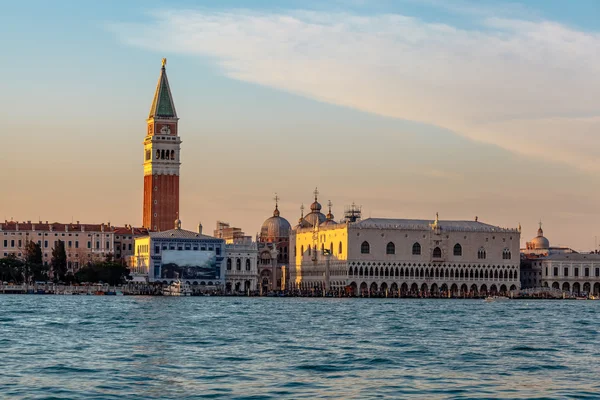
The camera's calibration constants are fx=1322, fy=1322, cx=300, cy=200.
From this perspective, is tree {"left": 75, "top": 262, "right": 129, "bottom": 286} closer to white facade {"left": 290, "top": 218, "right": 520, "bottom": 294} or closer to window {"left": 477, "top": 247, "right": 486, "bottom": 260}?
white facade {"left": 290, "top": 218, "right": 520, "bottom": 294}

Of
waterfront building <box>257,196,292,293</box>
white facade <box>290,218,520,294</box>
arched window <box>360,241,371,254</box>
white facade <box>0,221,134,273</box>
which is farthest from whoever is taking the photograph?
waterfront building <box>257,196,292,293</box>

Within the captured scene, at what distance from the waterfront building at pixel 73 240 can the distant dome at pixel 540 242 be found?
4126 centimetres

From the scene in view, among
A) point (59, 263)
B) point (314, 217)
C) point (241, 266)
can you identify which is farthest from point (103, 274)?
point (314, 217)

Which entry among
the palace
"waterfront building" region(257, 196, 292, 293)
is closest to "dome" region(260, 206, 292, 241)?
"waterfront building" region(257, 196, 292, 293)

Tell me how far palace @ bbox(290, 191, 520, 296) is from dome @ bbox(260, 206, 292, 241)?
19.1 m

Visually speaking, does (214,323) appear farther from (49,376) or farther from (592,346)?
(49,376)

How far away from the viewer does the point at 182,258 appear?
113938 millimetres

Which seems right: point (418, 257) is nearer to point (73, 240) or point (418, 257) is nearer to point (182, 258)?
point (182, 258)

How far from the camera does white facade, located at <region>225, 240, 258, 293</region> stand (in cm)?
11919

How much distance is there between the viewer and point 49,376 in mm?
29875

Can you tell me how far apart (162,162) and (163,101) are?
21.1 ft

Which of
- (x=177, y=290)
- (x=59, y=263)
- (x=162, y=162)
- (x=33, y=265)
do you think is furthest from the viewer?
(x=162, y=162)

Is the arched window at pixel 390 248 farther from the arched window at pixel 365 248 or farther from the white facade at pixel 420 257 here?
the arched window at pixel 365 248

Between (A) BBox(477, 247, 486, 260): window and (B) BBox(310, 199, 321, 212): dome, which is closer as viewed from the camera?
(A) BBox(477, 247, 486, 260): window
